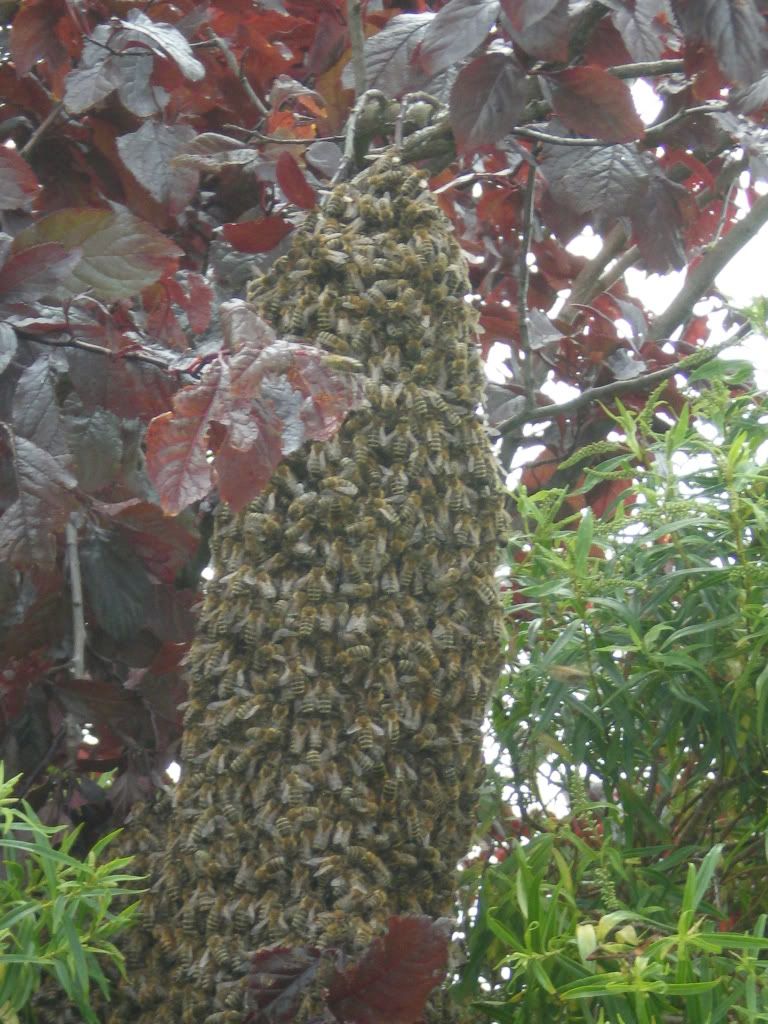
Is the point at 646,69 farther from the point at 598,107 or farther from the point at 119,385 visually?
the point at 119,385

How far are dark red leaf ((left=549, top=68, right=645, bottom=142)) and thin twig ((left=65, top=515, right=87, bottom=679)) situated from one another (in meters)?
0.61

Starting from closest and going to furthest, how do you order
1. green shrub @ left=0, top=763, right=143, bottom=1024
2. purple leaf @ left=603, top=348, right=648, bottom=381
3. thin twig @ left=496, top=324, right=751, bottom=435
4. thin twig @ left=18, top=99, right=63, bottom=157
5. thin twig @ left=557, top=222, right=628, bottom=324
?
green shrub @ left=0, top=763, right=143, bottom=1024, thin twig @ left=18, top=99, right=63, bottom=157, thin twig @ left=496, top=324, right=751, bottom=435, purple leaf @ left=603, top=348, right=648, bottom=381, thin twig @ left=557, top=222, right=628, bottom=324

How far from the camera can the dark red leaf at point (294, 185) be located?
1.20m

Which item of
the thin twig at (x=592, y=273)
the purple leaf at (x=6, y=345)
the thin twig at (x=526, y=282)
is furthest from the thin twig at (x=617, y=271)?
the purple leaf at (x=6, y=345)

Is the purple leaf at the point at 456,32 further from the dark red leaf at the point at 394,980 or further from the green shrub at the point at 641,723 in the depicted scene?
the dark red leaf at the point at 394,980

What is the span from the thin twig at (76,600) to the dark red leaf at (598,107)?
607 millimetres

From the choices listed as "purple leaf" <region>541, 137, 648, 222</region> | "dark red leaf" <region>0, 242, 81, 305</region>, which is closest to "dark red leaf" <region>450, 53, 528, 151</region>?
"purple leaf" <region>541, 137, 648, 222</region>

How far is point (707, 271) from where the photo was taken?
191 centimetres

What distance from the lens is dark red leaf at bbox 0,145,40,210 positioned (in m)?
1.11

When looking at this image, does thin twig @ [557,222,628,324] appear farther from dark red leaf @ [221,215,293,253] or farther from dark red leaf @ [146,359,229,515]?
dark red leaf @ [146,359,229,515]

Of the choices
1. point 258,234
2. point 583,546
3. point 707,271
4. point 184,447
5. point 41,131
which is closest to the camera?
point 184,447

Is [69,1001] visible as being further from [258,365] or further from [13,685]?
[258,365]

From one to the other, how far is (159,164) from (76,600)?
498 mm

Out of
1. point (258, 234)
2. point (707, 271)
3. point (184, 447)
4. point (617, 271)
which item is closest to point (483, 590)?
point (184, 447)
